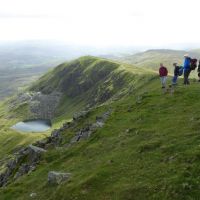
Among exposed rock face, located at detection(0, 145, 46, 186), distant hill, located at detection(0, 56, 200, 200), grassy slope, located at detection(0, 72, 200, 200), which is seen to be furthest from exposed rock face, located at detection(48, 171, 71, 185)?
exposed rock face, located at detection(0, 145, 46, 186)

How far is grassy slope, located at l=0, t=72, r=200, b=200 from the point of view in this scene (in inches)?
1140

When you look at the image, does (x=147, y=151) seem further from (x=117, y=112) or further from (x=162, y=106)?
(x=117, y=112)

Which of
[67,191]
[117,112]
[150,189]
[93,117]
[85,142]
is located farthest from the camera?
[93,117]

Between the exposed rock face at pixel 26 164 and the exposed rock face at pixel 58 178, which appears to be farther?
the exposed rock face at pixel 26 164

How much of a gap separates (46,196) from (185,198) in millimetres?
15638

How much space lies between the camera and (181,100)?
54.7 metres

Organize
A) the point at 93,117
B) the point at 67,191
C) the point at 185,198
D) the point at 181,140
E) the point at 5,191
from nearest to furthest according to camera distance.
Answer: the point at 185,198 → the point at 67,191 → the point at 181,140 → the point at 5,191 → the point at 93,117

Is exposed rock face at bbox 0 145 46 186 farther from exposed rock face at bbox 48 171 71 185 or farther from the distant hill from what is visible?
exposed rock face at bbox 48 171 71 185

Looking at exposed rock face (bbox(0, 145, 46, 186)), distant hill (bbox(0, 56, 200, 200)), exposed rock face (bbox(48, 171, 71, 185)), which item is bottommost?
exposed rock face (bbox(0, 145, 46, 186))

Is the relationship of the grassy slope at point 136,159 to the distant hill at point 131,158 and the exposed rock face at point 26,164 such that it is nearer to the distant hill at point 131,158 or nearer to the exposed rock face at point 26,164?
the distant hill at point 131,158

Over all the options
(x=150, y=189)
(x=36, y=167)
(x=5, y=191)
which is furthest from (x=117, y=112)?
(x=150, y=189)

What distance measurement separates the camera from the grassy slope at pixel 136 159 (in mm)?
28953

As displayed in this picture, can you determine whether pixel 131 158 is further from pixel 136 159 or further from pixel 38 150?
pixel 38 150

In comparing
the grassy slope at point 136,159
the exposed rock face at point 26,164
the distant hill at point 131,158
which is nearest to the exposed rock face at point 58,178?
the distant hill at point 131,158
